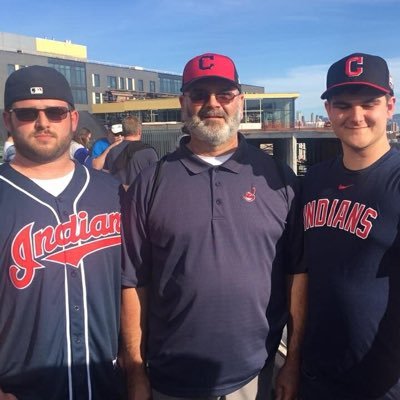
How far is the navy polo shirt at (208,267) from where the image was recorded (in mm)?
2461

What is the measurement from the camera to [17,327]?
2.24 meters

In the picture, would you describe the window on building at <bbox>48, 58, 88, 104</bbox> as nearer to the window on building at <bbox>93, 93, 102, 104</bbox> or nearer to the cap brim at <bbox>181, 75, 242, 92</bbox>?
the window on building at <bbox>93, 93, 102, 104</bbox>

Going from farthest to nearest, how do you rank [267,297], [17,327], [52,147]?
1. [267,297]
2. [52,147]
3. [17,327]

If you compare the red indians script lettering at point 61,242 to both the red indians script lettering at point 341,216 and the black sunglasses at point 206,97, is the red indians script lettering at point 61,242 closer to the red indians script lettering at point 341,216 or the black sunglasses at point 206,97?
the black sunglasses at point 206,97

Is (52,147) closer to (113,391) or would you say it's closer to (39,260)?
(39,260)

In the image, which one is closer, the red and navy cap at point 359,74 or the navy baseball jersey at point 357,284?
the navy baseball jersey at point 357,284

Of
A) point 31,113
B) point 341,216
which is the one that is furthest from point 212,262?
point 31,113

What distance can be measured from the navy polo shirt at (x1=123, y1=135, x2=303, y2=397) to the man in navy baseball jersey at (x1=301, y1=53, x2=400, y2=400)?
0.25 meters

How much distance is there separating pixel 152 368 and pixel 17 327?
82 centimetres

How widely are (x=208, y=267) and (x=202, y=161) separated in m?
0.64

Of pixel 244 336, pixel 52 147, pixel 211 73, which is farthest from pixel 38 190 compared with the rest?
pixel 244 336

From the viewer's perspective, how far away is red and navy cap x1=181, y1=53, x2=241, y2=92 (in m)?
2.65

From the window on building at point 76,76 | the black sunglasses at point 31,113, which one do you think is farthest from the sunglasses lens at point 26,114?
the window on building at point 76,76

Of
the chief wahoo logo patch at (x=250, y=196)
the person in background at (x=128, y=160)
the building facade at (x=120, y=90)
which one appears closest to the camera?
the chief wahoo logo patch at (x=250, y=196)
